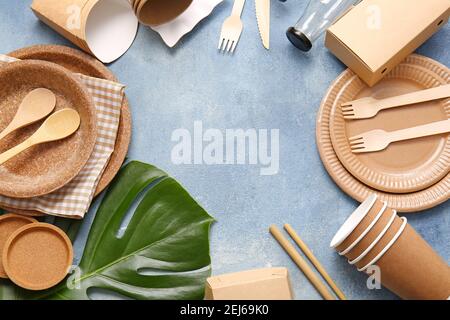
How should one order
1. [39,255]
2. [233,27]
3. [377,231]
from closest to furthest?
[377,231], [39,255], [233,27]

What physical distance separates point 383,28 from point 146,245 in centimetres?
63

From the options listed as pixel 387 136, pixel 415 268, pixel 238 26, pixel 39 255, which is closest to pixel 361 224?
pixel 415 268

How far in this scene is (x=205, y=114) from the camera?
143cm

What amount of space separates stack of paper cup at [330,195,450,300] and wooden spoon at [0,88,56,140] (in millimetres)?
614

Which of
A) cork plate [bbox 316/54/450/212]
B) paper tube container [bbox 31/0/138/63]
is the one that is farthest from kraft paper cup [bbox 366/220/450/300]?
paper tube container [bbox 31/0/138/63]

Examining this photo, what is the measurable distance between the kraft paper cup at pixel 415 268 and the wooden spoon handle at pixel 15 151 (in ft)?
2.26

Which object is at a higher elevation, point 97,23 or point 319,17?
point 319,17

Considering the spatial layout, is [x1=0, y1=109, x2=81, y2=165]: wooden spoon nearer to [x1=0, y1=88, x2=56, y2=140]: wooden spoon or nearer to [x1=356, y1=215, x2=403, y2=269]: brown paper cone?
[x1=0, y1=88, x2=56, y2=140]: wooden spoon

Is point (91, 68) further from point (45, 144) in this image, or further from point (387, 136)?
point (387, 136)

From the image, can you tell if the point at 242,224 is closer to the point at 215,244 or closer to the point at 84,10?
the point at 215,244

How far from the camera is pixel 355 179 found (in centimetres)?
138

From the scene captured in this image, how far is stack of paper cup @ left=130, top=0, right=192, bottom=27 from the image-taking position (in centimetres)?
139

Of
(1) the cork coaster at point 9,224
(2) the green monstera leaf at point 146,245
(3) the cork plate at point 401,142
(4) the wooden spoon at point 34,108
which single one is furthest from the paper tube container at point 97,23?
(3) the cork plate at point 401,142

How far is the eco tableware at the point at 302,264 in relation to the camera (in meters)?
1.37
